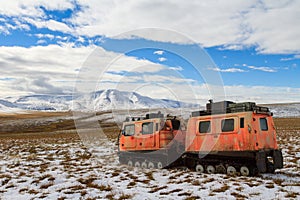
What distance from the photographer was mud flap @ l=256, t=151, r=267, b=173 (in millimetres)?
11484

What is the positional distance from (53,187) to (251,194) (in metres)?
7.66

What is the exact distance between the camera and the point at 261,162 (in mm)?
11602

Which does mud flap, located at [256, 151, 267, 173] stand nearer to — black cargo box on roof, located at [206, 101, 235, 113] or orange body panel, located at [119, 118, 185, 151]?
Result: black cargo box on roof, located at [206, 101, 235, 113]

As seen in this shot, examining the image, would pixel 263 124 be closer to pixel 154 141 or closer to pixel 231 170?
pixel 231 170

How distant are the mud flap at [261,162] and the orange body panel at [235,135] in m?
0.28

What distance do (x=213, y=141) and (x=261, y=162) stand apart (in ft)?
7.63

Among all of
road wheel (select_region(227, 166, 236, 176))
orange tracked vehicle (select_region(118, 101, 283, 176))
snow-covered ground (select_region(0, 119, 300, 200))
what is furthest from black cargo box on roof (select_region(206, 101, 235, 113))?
snow-covered ground (select_region(0, 119, 300, 200))

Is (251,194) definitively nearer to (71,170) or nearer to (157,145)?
(157,145)

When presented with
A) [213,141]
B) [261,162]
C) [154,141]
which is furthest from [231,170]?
[154,141]

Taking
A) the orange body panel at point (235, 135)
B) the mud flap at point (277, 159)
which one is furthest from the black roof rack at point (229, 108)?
the mud flap at point (277, 159)

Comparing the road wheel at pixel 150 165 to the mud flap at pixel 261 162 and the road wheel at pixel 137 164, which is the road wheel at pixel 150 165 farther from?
the mud flap at pixel 261 162

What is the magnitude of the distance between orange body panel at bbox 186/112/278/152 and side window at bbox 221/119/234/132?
0.05 meters

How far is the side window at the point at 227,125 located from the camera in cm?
1245

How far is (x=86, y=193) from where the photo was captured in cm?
1018
